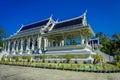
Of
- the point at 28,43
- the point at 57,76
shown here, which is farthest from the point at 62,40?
the point at 57,76

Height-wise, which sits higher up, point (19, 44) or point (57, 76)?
point (19, 44)

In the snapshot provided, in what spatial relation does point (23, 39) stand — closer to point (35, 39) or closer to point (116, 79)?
point (35, 39)

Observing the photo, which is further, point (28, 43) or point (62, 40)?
point (28, 43)

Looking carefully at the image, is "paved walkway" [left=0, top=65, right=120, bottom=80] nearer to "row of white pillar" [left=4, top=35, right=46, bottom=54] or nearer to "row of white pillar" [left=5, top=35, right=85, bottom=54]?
"row of white pillar" [left=5, top=35, right=85, bottom=54]

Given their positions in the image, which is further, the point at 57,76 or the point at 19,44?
the point at 19,44

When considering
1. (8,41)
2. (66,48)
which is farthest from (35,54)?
(8,41)

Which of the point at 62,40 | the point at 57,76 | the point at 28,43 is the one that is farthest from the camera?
the point at 28,43

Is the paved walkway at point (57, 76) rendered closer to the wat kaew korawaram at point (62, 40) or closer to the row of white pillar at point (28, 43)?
the wat kaew korawaram at point (62, 40)

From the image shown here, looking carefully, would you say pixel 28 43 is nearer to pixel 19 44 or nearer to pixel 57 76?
pixel 19 44

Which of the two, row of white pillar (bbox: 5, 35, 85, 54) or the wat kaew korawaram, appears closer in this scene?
the wat kaew korawaram

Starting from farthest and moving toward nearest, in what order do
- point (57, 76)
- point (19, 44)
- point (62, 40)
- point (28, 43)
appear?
point (19, 44), point (28, 43), point (62, 40), point (57, 76)

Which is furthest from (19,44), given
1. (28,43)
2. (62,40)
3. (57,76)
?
(57,76)

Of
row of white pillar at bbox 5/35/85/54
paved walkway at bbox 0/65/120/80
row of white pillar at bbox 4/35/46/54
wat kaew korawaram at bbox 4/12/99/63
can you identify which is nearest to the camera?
paved walkway at bbox 0/65/120/80

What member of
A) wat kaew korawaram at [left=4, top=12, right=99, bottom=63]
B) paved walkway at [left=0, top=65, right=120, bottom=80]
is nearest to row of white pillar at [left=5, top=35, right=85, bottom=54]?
wat kaew korawaram at [left=4, top=12, right=99, bottom=63]
